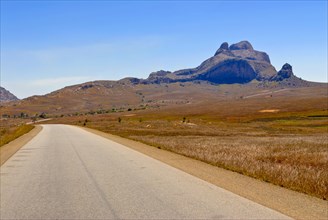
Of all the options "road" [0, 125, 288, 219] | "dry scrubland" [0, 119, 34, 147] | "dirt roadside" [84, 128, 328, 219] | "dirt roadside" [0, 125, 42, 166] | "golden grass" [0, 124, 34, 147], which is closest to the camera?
"road" [0, 125, 288, 219]

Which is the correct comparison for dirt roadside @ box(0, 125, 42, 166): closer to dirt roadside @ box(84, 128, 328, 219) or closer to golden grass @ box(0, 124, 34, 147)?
golden grass @ box(0, 124, 34, 147)

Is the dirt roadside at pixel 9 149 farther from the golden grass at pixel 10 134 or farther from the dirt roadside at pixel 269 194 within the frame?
the dirt roadside at pixel 269 194

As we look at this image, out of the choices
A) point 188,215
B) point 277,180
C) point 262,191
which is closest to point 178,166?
point 277,180

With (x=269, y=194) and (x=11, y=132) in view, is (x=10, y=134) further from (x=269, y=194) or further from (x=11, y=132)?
(x=269, y=194)

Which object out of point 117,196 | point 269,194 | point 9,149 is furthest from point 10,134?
point 269,194

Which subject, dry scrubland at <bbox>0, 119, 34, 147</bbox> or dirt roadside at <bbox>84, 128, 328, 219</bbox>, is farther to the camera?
dry scrubland at <bbox>0, 119, 34, 147</bbox>

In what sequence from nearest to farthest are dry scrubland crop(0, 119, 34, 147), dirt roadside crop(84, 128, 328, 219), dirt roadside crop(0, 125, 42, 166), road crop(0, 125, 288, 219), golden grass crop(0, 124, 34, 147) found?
road crop(0, 125, 288, 219) → dirt roadside crop(84, 128, 328, 219) → dirt roadside crop(0, 125, 42, 166) → golden grass crop(0, 124, 34, 147) → dry scrubland crop(0, 119, 34, 147)

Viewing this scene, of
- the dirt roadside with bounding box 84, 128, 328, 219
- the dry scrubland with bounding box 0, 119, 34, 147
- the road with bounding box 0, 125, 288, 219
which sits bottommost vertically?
the dry scrubland with bounding box 0, 119, 34, 147

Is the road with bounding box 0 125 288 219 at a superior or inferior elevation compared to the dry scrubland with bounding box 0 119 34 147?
superior

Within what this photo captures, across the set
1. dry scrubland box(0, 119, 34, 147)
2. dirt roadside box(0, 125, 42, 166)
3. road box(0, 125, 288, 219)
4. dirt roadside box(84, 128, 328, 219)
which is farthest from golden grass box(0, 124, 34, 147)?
dirt roadside box(84, 128, 328, 219)

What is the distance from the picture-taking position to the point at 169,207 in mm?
9609

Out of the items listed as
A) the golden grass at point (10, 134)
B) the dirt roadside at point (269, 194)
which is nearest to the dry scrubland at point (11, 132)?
the golden grass at point (10, 134)

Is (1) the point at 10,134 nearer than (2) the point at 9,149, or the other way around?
(2) the point at 9,149

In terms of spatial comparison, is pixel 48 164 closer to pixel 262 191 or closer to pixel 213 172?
pixel 213 172
